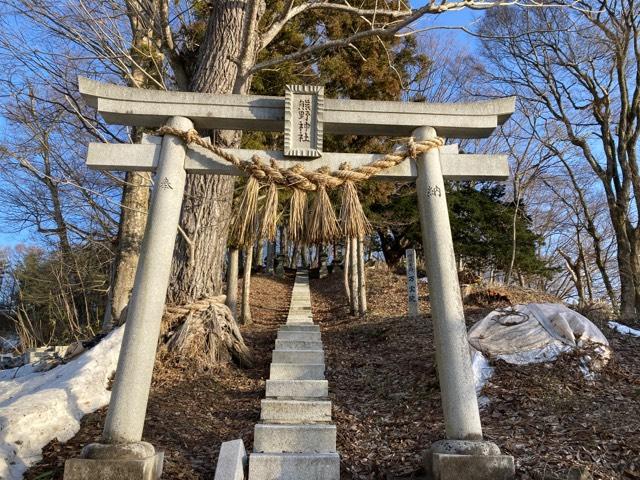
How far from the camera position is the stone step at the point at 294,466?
418cm

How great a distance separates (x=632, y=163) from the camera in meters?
12.2

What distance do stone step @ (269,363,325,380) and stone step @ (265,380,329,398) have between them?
415mm

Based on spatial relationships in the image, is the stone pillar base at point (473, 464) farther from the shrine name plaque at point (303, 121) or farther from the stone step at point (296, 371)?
the stone step at point (296, 371)

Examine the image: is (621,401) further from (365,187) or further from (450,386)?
(365,187)

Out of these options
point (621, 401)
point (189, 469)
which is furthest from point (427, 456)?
point (621, 401)

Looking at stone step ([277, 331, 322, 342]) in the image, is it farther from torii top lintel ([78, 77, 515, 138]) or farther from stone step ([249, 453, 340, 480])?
torii top lintel ([78, 77, 515, 138])

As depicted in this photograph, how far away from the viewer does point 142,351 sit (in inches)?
145

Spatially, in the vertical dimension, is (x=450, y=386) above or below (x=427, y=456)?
above

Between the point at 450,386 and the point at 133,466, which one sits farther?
the point at 450,386

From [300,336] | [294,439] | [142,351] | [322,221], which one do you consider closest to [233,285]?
[300,336]

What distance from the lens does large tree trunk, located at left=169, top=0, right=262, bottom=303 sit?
21.2 ft

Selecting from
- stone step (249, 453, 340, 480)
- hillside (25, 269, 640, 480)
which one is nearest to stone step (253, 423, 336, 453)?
hillside (25, 269, 640, 480)

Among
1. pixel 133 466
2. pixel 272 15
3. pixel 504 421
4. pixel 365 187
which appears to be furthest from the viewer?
pixel 365 187

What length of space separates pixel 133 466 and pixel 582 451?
336 centimetres
